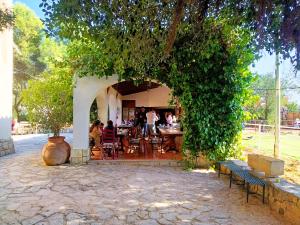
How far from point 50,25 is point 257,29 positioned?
121 inches

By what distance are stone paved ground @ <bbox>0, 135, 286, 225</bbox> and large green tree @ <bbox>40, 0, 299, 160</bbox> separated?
167cm

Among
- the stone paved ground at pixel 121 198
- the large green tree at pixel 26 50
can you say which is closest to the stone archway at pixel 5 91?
the stone paved ground at pixel 121 198

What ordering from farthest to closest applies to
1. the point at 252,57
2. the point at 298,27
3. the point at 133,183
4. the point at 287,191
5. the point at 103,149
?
the point at 103,149 < the point at 252,57 < the point at 133,183 < the point at 287,191 < the point at 298,27

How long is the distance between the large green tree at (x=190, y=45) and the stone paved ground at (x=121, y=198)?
1.67 m

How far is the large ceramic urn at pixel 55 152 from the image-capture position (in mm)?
8555

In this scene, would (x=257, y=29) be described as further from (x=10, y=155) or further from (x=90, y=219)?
(x=10, y=155)

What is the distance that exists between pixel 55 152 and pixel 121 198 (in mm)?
3843

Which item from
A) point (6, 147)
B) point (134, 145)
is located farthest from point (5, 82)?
point (134, 145)

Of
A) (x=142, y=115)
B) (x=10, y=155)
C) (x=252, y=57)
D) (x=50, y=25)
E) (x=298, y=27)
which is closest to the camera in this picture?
(x=298, y=27)

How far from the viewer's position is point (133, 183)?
21.8 feet

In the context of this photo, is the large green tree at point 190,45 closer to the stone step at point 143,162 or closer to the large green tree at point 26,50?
the stone step at point 143,162

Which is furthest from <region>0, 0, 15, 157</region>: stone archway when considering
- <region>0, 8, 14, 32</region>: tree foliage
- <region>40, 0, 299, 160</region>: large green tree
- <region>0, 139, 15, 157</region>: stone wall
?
<region>0, 8, 14, 32</region>: tree foliage

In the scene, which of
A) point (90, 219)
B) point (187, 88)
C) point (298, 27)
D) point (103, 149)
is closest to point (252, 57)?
point (187, 88)

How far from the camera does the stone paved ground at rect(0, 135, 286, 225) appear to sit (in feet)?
14.8
